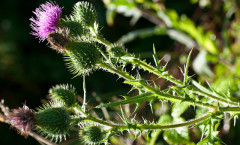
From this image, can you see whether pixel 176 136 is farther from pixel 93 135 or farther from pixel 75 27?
pixel 75 27

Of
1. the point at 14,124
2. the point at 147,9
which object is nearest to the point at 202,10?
the point at 147,9

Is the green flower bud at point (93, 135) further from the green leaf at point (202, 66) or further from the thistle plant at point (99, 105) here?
the green leaf at point (202, 66)

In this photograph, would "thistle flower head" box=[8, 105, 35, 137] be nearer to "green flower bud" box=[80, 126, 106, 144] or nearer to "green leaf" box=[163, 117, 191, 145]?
"green flower bud" box=[80, 126, 106, 144]

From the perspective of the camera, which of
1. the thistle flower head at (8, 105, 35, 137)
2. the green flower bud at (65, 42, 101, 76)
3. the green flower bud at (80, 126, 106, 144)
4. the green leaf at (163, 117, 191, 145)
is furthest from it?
the green leaf at (163, 117, 191, 145)

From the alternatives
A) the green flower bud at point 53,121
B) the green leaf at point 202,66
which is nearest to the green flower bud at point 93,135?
the green flower bud at point 53,121

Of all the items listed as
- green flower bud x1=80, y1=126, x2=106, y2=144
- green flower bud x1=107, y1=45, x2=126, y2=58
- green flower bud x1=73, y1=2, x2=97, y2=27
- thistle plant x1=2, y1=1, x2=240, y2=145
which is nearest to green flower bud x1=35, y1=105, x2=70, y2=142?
thistle plant x1=2, y1=1, x2=240, y2=145

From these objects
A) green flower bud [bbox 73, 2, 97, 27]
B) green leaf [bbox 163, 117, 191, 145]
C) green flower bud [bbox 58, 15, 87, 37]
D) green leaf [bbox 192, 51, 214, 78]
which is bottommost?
green leaf [bbox 163, 117, 191, 145]
